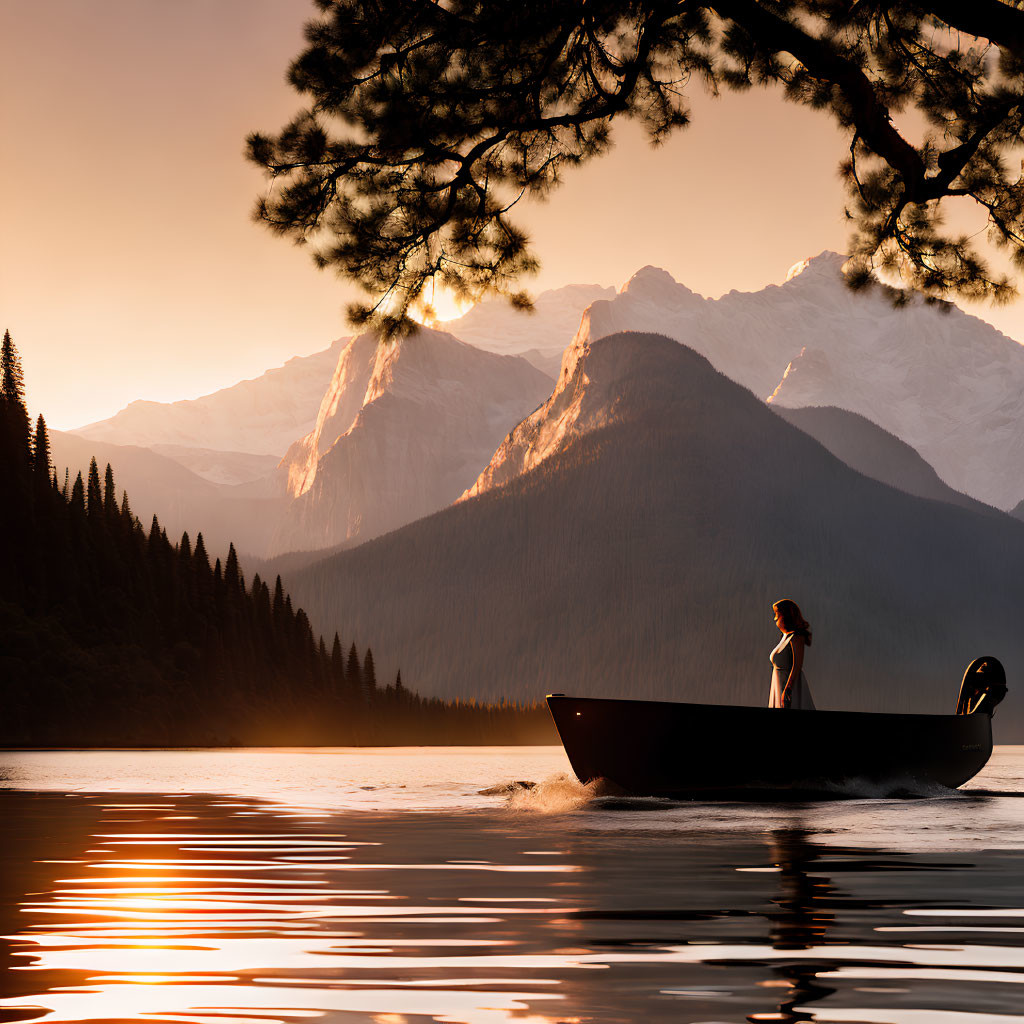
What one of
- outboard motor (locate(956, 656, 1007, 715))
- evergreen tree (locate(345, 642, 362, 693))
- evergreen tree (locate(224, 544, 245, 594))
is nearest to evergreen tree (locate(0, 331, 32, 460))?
evergreen tree (locate(224, 544, 245, 594))

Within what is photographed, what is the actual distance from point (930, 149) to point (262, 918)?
11196 mm

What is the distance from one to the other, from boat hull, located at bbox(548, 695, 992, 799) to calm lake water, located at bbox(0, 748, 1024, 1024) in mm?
3036

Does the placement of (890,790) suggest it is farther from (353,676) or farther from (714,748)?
(353,676)

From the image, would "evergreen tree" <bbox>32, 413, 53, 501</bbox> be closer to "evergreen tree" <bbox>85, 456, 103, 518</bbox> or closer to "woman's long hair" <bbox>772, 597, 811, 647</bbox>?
"evergreen tree" <bbox>85, 456, 103, 518</bbox>

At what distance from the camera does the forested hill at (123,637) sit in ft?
416

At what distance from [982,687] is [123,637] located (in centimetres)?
12106

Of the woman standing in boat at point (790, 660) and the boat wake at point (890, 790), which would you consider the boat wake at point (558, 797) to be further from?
the boat wake at point (890, 790)

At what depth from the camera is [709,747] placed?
2234 cm

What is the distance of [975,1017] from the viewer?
6168mm

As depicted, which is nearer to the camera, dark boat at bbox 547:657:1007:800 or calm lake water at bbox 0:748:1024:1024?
calm lake water at bbox 0:748:1024:1024

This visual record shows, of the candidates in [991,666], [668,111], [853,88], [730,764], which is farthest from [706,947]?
[991,666]

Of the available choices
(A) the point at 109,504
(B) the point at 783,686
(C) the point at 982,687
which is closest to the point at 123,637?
(A) the point at 109,504

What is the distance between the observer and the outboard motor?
28.8 m

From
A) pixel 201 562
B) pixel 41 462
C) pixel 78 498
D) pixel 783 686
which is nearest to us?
pixel 783 686
